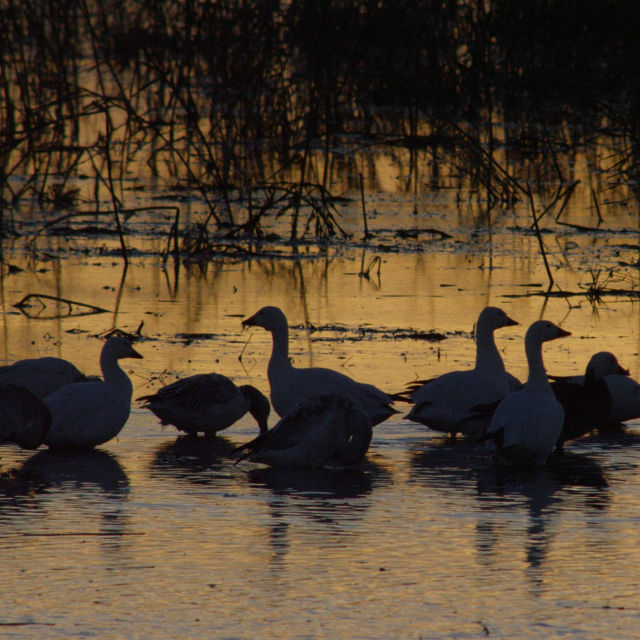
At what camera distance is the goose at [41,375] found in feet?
26.7

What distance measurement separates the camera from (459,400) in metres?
7.86

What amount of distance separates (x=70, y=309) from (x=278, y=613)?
6.82m

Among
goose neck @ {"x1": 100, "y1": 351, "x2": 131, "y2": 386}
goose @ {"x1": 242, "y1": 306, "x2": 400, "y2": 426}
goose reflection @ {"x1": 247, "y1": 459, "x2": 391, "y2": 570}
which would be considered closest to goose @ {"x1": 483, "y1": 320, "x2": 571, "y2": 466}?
goose reflection @ {"x1": 247, "y1": 459, "x2": 391, "y2": 570}

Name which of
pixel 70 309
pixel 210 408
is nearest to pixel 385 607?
pixel 210 408

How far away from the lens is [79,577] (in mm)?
5133

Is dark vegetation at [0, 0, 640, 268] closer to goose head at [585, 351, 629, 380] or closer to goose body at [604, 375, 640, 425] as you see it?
goose head at [585, 351, 629, 380]

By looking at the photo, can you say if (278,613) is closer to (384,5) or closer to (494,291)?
(494,291)

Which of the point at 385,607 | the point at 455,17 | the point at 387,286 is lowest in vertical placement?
the point at 385,607

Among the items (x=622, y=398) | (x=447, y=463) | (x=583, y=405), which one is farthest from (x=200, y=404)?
(x=622, y=398)

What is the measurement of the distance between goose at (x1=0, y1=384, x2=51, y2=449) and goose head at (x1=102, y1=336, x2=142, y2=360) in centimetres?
73

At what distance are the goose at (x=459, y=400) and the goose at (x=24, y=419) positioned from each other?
6.75 ft

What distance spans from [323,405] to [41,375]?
195 centimetres

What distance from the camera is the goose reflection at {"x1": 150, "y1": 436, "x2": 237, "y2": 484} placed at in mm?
6910

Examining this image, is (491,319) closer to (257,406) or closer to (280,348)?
(280,348)
